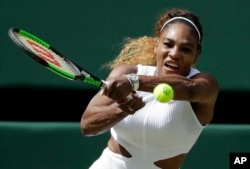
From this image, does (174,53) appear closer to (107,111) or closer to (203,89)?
(203,89)

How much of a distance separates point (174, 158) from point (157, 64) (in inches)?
13.3

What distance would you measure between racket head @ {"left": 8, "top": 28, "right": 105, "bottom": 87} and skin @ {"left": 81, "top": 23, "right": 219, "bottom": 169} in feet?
0.42

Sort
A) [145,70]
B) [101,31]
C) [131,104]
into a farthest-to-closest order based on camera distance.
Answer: [101,31]
[145,70]
[131,104]

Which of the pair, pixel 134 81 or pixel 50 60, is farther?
pixel 50 60

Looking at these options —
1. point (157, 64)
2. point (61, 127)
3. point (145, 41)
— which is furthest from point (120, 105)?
point (61, 127)

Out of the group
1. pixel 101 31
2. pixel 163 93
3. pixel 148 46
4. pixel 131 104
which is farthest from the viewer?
pixel 101 31

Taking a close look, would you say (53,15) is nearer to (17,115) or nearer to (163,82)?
(17,115)

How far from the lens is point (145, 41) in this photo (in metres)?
3.32

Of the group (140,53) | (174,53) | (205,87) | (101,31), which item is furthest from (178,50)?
(101,31)

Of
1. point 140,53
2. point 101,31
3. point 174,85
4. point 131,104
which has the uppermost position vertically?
point 101,31

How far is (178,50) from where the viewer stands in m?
2.93

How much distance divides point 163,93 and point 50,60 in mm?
Answer: 422

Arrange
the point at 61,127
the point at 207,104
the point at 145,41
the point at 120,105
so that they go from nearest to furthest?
the point at 120,105, the point at 207,104, the point at 145,41, the point at 61,127

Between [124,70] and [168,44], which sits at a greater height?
[168,44]
